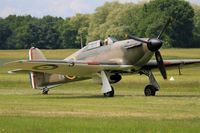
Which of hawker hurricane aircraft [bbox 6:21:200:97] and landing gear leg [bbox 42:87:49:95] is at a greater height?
hawker hurricane aircraft [bbox 6:21:200:97]

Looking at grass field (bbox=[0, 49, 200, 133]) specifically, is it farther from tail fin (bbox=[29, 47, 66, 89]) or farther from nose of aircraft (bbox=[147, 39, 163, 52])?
tail fin (bbox=[29, 47, 66, 89])

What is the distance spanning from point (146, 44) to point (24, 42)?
136 meters

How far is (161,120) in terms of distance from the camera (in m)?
17.8

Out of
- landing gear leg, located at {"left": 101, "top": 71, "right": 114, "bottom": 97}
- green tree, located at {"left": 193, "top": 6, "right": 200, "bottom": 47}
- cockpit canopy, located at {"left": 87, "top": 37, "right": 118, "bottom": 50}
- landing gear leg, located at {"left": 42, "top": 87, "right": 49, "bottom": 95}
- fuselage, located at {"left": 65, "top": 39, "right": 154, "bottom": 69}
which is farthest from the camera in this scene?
green tree, located at {"left": 193, "top": 6, "right": 200, "bottom": 47}

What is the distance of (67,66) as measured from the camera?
28953 mm

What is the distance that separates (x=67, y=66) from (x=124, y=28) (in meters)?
105

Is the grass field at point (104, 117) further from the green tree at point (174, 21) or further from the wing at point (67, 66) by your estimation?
the green tree at point (174, 21)

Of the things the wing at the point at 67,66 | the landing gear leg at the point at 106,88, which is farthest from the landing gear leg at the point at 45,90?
the landing gear leg at the point at 106,88

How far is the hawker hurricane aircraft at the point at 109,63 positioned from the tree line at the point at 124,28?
3452 inches

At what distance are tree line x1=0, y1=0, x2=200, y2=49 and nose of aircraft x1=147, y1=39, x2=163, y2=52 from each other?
89.8m

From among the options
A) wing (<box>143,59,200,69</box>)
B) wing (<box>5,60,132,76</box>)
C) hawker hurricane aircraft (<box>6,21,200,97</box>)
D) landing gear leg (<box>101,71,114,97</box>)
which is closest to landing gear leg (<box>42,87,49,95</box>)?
hawker hurricane aircraft (<box>6,21,200,97</box>)

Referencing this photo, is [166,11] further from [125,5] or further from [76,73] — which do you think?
[76,73]

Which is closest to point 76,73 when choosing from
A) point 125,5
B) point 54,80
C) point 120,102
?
point 54,80

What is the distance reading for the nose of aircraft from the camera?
94.1 ft
